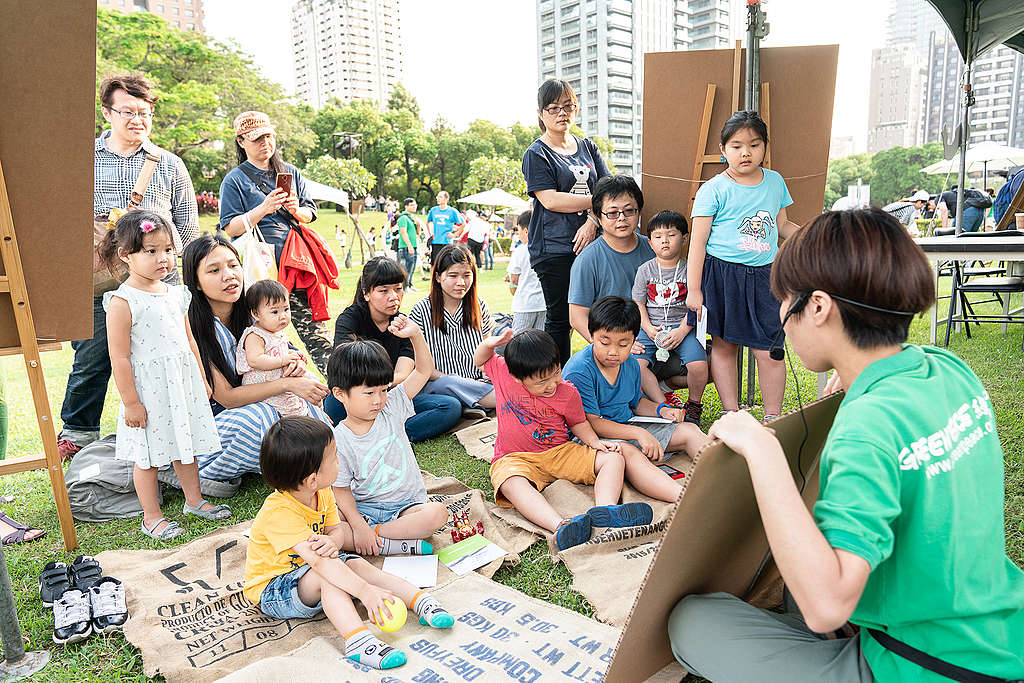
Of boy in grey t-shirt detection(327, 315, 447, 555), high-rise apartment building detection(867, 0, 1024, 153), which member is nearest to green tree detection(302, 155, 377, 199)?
boy in grey t-shirt detection(327, 315, 447, 555)

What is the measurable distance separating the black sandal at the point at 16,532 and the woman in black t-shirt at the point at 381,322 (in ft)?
4.80

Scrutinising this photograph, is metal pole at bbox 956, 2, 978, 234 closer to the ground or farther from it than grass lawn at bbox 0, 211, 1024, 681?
farther from it

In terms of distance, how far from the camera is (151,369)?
2877 mm

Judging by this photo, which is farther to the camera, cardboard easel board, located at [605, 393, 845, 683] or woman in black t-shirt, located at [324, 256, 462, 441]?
woman in black t-shirt, located at [324, 256, 462, 441]

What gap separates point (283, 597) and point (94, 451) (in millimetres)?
1910

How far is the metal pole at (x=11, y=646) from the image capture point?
196cm

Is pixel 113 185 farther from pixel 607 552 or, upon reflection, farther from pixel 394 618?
pixel 607 552

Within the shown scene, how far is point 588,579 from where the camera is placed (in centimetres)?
237

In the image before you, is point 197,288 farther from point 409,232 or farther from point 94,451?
point 409,232

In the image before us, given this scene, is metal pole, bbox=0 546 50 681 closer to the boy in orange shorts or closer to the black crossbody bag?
the boy in orange shorts

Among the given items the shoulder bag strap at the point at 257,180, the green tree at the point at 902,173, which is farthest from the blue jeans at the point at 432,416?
the green tree at the point at 902,173

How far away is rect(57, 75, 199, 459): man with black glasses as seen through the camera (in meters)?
3.69

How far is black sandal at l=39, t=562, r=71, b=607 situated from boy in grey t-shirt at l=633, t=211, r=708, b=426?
2.95m

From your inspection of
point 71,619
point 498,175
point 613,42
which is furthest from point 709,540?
point 498,175
